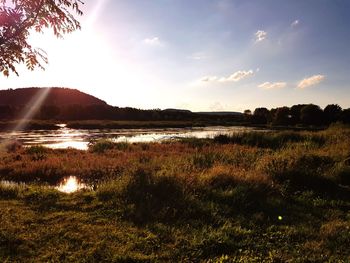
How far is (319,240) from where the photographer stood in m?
8.22

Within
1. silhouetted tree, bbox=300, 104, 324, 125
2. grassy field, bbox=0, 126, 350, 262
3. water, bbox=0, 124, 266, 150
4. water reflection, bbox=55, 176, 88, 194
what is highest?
silhouetted tree, bbox=300, 104, 324, 125

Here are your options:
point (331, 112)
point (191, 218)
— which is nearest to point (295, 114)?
point (331, 112)

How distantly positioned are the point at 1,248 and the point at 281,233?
18.1ft

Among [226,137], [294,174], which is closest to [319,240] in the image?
[294,174]

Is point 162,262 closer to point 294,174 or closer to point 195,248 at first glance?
point 195,248

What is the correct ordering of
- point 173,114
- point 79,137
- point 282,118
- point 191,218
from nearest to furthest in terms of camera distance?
point 191,218, point 79,137, point 282,118, point 173,114

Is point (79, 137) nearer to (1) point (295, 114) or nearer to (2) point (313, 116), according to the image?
(2) point (313, 116)

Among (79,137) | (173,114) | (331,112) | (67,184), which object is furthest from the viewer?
(173,114)

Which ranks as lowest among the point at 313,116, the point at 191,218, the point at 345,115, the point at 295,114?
the point at 191,218

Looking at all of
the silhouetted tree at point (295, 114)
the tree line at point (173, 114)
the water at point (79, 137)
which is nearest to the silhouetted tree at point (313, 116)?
the tree line at point (173, 114)

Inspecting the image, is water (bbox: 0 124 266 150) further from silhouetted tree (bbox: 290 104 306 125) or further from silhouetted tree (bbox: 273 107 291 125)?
silhouetted tree (bbox: 290 104 306 125)

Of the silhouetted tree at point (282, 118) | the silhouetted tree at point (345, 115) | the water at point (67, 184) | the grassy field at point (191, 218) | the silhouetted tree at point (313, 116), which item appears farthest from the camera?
the silhouetted tree at point (282, 118)

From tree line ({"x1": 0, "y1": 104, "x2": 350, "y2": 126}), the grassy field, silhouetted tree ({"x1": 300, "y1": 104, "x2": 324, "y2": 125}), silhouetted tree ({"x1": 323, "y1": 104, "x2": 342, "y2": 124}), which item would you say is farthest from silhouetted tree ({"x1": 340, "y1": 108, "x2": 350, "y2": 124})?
the grassy field

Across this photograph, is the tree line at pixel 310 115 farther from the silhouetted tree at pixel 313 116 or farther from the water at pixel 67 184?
the water at pixel 67 184
